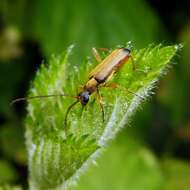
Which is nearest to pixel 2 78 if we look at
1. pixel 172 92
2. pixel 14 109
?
pixel 14 109

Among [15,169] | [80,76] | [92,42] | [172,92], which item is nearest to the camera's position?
[80,76]

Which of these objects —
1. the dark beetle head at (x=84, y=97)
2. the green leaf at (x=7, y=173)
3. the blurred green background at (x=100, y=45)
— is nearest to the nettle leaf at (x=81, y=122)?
the dark beetle head at (x=84, y=97)

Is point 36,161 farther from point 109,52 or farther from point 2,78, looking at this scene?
point 2,78

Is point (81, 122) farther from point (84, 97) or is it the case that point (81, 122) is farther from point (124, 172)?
point (124, 172)

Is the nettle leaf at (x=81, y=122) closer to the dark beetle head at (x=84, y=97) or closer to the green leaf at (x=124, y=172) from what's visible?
the dark beetle head at (x=84, y=97)

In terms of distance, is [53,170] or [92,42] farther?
[92,42]

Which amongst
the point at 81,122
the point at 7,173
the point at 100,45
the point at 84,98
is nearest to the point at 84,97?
the point at 84,98
